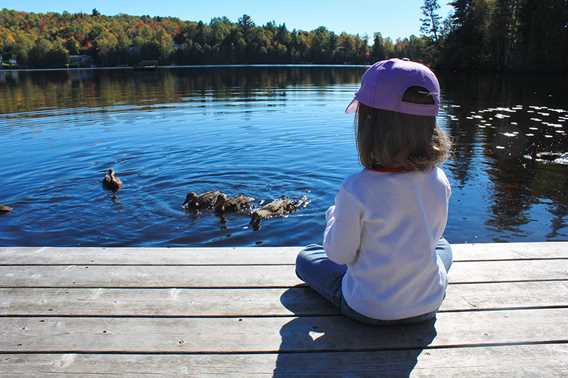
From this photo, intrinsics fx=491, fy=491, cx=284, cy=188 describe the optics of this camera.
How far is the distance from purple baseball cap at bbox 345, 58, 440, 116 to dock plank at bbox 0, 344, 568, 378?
1.42 meters

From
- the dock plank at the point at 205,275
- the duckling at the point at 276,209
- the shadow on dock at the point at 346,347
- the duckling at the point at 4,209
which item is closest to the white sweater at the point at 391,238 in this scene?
the shadow on dock at the point at 346,347

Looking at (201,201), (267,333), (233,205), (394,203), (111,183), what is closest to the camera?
(394,203)

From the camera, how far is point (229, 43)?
13550 cm

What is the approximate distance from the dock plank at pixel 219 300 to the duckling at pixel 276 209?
5191 millimetres

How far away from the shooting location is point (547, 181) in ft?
38.5

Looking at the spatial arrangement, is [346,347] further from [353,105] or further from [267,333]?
[353,105]

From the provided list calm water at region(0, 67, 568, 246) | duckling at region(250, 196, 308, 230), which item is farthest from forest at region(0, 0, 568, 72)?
duckling at region(250, 196, 308, 230)

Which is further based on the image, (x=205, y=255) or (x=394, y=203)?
(x=205, y=255)

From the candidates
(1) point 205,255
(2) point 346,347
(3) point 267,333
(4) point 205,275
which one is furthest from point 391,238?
(1) point 205,255

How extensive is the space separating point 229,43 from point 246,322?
139 m

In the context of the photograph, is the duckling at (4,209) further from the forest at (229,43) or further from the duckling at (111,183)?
the forest at (229,43)

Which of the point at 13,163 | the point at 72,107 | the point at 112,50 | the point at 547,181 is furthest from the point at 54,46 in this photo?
the point at 547,181

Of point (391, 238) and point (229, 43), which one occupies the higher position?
point (229, 43)

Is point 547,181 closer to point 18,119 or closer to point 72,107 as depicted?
point 18,119
